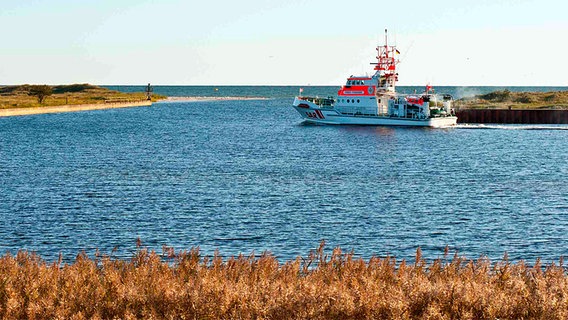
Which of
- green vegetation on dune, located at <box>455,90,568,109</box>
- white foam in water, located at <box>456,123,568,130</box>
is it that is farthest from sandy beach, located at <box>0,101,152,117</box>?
white foam in water, located at <box>456,123,568,130</box>

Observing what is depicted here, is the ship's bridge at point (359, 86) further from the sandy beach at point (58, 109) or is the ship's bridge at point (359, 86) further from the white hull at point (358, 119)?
the sandy beach at point (58, 109)

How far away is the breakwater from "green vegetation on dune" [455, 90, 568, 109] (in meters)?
6.79

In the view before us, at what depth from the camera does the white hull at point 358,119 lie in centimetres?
10950

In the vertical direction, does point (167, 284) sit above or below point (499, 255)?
above

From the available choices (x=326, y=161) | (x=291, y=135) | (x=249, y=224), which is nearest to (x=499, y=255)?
(x=249, y=224)

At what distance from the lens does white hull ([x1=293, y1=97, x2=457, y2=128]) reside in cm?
10950

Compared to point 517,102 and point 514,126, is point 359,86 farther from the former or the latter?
point 517,102

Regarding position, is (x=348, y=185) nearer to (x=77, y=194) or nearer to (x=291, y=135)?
(x=77, y=194)

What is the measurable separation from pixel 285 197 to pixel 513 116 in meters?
82.9

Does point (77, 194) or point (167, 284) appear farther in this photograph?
point (77, 194)

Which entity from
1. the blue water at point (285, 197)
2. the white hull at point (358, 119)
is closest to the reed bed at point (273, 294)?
the blue water at point (285, 197)

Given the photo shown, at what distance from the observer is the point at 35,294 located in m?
18.9

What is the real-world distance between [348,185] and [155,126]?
7523 cm

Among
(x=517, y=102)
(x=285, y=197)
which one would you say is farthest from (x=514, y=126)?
(x=285, y=197)
